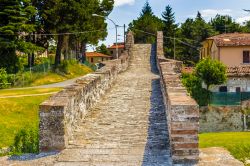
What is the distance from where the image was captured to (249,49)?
44.5m

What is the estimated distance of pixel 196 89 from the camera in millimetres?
38844

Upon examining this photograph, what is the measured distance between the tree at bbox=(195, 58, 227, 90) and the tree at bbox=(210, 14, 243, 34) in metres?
43.7

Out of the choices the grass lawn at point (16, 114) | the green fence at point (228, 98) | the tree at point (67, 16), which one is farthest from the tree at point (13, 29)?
the green fence at point (228, 98)

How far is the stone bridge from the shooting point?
7.03 m

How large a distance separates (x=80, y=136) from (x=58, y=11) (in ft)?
130

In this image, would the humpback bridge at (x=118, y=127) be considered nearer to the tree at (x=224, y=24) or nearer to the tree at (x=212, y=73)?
the tree at (x=212, y=73)

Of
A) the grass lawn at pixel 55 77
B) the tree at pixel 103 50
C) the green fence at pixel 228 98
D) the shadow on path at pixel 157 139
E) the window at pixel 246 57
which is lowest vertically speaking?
the green fence at pixel 228 98

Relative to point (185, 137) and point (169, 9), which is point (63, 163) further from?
point (169, 9)

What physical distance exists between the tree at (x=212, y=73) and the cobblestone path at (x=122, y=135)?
25711 mm

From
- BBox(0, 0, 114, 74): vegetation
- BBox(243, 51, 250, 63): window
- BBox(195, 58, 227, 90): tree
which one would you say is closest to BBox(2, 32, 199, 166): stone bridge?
BBox(195, 58, 227, 90): tree

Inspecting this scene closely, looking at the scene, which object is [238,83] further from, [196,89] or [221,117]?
[221,117]

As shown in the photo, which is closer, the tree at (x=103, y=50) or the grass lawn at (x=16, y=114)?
the grass lawn at (x=16, y=114)

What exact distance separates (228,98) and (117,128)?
2320 centimetres

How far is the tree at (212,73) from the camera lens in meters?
38.6
